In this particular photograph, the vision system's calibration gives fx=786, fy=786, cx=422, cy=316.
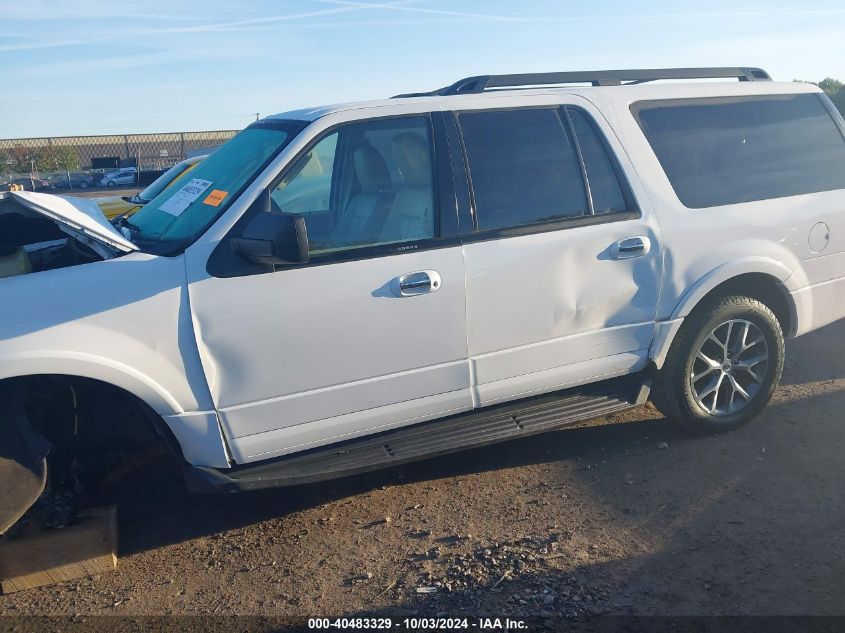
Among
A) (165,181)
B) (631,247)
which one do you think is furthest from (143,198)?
(631,247)

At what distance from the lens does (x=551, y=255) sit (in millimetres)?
4219

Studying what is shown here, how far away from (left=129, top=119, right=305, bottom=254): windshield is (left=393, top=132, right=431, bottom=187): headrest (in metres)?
0.53

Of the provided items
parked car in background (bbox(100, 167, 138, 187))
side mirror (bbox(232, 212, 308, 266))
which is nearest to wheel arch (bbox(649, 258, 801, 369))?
side mirror (bbox(232, 212, 308, 266))

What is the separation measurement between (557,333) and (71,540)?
266cm

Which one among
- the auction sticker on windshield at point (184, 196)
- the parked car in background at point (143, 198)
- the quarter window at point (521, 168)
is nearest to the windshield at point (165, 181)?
the parked car in background at point (143, 198)

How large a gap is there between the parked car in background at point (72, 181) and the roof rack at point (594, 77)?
132 feet

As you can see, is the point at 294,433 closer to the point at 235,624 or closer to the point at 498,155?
the point at 235,624

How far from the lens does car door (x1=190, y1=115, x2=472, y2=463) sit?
3631 millimetres

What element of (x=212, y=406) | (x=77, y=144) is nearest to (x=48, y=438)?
(x=212, y=406)

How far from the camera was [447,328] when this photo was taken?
400 centimetres

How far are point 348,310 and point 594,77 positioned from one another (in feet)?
7.48

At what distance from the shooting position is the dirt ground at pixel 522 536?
11.2 feet

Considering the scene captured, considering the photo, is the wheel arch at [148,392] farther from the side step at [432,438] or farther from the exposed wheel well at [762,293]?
the exposed wheel well at [762,293]

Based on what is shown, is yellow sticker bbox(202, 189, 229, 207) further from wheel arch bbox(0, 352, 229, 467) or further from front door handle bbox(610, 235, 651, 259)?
front door handle bbox(610, 235, 651, 259)
